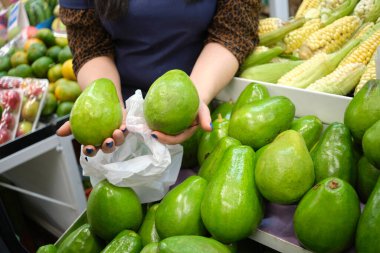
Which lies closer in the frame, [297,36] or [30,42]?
[297,36]

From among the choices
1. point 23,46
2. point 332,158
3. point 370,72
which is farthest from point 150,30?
point 23,46

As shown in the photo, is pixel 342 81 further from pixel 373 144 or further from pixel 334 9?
pixel 334 9

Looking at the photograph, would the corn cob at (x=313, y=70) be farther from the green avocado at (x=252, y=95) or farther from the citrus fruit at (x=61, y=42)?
the citrus fruit at (x=61, y=42)

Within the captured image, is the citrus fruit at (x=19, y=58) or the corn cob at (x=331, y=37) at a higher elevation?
the corn cob at (x=331, y=37)

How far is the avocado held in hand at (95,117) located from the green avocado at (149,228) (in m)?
0.19

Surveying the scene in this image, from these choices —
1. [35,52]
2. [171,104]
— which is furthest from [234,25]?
[35,52]

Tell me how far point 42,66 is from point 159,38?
51.0 inches

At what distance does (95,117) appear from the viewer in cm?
87

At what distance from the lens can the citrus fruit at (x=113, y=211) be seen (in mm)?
862

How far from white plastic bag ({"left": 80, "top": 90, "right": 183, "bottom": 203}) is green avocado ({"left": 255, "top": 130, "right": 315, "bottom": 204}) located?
10.3 inches

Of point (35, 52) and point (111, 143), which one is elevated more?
point (111, 143)

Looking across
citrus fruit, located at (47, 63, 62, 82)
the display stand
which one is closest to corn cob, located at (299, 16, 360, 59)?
the display stand

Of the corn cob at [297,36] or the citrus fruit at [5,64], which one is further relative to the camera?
the citrus fruit at [5,64]

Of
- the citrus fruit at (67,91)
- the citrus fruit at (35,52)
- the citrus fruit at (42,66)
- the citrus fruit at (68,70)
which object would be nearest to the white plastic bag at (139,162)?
the citrus fruit at (67,91)
